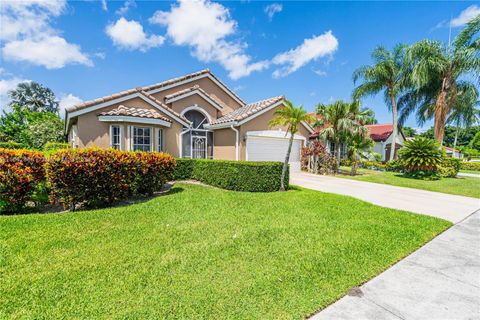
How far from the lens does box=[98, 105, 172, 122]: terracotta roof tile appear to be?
10605 mm

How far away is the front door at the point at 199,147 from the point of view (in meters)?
15.9

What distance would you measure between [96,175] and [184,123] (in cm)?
717

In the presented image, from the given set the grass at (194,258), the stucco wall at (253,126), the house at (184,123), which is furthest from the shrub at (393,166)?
the grass at (194,258)

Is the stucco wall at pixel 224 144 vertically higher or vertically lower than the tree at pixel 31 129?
lower

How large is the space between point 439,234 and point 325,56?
48.5 feet

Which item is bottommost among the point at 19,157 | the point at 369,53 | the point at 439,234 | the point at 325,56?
the point at 439,234

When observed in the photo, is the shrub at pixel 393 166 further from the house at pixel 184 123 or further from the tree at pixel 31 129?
the tree at pixel 31 129

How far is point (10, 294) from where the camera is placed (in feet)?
9.19

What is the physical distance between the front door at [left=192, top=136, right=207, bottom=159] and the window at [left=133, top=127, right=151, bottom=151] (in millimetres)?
4571

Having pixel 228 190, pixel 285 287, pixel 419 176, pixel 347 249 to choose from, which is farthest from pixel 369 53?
pixel 285 287

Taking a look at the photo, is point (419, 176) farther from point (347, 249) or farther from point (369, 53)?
point (347, 249)

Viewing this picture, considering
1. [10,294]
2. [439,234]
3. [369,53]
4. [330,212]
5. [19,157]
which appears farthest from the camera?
[369,53]

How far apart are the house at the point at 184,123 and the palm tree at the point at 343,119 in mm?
2504

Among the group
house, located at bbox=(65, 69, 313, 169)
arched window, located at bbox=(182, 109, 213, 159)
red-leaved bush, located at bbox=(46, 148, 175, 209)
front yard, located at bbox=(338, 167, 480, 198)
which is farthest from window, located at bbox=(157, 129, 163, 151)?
front yard, located at bbox=(338, 167, 480, 198)
